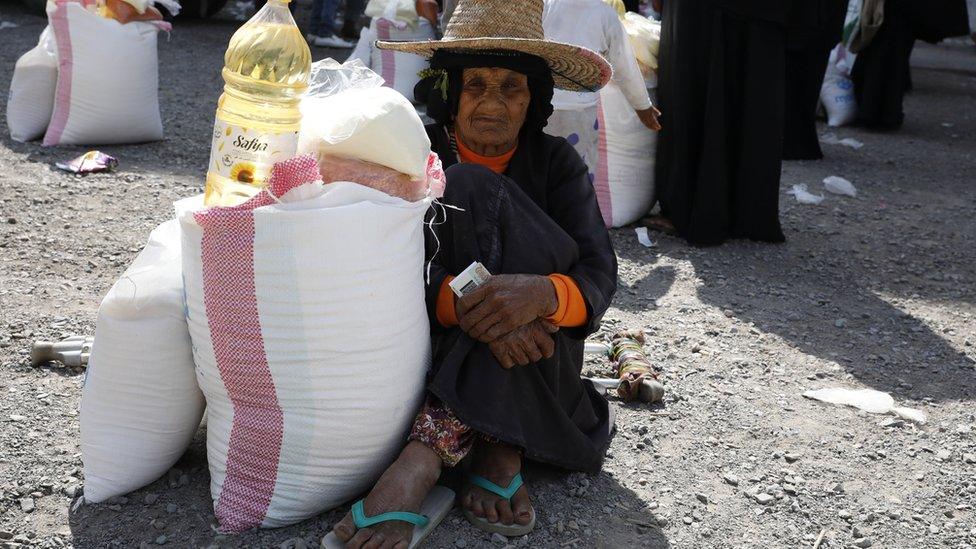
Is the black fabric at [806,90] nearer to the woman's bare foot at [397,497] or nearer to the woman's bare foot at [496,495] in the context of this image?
the woman's bare foot at [496,495]

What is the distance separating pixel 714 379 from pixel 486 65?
4.46 feet

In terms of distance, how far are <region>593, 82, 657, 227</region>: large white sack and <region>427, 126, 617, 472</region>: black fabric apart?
2.40 meters

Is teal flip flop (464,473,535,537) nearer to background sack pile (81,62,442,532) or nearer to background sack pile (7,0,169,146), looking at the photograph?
background sack pile (81,62,442,532)

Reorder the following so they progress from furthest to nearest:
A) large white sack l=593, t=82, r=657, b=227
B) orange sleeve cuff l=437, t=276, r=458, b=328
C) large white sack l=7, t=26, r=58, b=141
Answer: large white sack l=7, t=26, r=58, b=141 < large white sack l=593, t=82, r=657, b=227 < orange sleeve cuff l=437, t=276, r=458, b=328

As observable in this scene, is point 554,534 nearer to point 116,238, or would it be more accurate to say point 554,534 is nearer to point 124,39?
point 116,238

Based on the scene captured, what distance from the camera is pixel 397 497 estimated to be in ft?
6.98

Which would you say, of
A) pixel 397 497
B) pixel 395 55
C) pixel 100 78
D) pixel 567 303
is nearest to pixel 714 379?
pixel 567 303

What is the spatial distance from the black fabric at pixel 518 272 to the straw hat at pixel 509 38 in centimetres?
32

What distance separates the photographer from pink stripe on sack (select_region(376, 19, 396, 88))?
19.9ft

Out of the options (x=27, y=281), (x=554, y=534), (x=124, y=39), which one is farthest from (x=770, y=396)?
(x=124, y=39)

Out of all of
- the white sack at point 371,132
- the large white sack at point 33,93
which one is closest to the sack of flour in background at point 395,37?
the large white sack at point 33,93

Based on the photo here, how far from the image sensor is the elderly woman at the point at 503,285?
7.36 ft

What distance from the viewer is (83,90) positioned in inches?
207

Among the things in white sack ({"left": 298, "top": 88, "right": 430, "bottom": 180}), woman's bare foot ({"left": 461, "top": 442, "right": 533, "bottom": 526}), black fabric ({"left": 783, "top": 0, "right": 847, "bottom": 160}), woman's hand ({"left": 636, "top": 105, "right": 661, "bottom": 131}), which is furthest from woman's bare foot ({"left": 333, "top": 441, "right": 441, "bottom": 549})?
black fabric ({"left": 783, "top": 0, "right": 847, "bottom": 160})
